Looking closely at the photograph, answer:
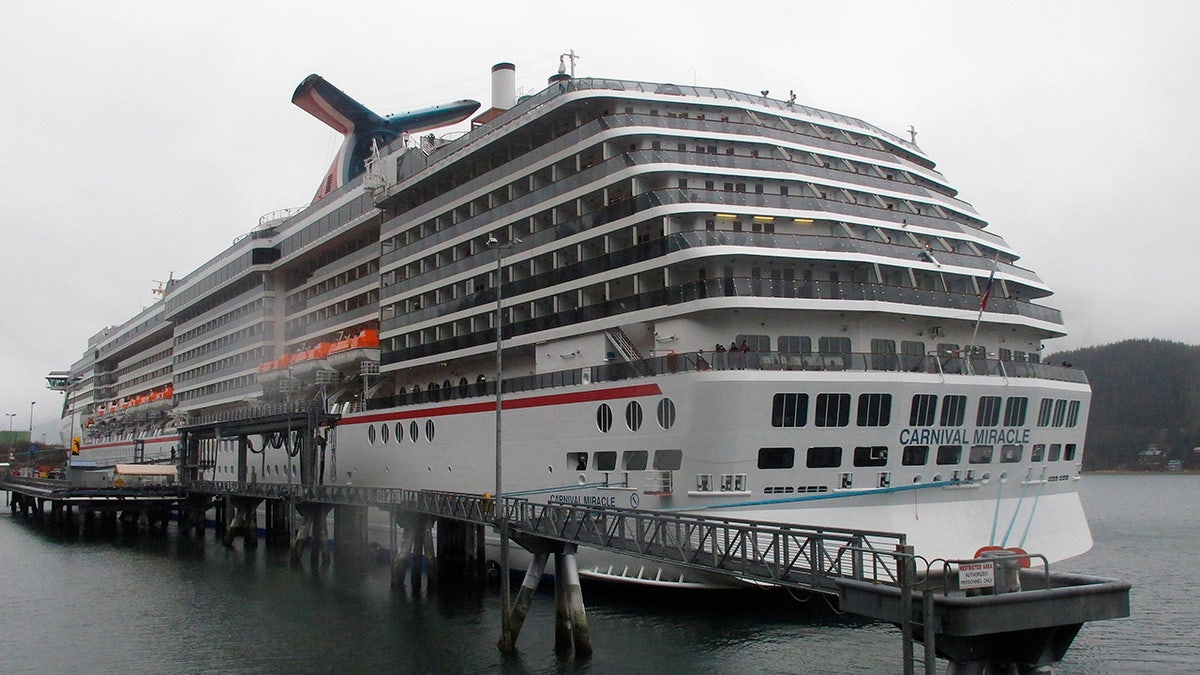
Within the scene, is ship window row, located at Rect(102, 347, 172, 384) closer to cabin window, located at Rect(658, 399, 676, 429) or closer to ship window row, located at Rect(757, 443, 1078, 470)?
cabin window, located at Rect(658, 399, 676, 429)

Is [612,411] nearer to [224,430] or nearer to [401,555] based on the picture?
[401,555]

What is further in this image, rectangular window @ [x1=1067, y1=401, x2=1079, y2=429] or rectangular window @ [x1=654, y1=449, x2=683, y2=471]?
rectangular window @ [x1=1067, y1=401, x2=1079, y2=429]

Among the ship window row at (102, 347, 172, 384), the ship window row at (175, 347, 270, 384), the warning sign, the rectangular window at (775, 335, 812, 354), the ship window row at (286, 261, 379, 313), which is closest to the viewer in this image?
the warning sign

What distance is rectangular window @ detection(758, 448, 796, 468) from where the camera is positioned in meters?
29.9

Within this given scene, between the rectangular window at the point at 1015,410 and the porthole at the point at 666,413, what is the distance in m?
11.4

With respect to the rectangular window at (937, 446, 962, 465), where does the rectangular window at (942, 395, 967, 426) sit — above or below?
above

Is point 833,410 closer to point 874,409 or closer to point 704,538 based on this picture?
point 874,409

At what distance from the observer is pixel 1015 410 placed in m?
33.5

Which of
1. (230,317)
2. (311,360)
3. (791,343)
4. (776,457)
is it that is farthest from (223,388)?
(776,457)

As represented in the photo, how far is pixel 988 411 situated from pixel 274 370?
46871 mm

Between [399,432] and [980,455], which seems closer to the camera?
[980,455]

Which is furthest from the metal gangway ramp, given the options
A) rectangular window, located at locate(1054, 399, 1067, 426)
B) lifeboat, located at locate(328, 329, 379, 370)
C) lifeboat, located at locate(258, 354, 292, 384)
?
lifeboat, located at locate(258, 354, 292, 384)

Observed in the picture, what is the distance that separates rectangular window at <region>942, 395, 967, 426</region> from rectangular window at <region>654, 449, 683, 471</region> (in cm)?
867

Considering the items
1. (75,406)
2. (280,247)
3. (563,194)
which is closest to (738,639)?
(563,194)
